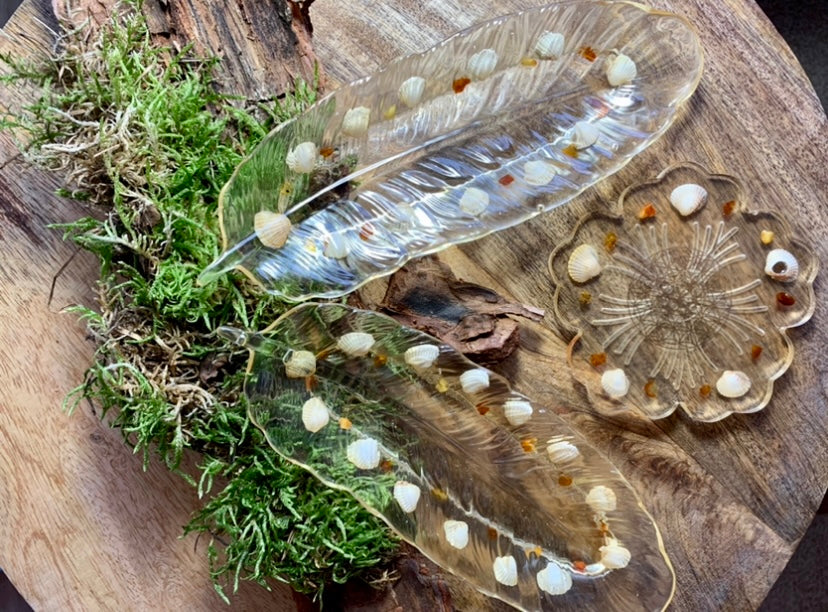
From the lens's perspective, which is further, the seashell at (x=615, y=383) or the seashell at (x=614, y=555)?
the seashell at (x=615, y=383)

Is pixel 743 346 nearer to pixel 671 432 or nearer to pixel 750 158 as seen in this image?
pixel 671 432

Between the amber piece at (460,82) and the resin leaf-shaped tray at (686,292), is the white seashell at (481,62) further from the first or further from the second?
the resin leaf-shaped tray at (686,292)

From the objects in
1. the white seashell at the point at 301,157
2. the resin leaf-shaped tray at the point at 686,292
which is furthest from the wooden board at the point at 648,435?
the white seashell at the point at 301,157

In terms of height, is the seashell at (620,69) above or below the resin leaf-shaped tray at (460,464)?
above

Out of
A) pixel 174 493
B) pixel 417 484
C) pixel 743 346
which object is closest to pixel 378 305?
pixel 417 484

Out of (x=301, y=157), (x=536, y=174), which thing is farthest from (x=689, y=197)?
(x=301, y=157)

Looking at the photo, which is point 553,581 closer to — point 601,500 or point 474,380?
point 601,500
